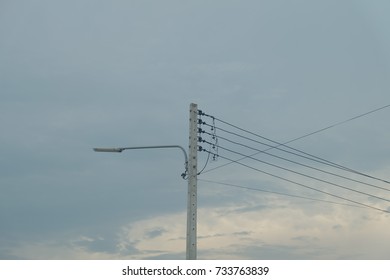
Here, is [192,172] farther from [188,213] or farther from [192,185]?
[188,213]

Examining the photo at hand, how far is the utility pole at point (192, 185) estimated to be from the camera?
3375 centimetres

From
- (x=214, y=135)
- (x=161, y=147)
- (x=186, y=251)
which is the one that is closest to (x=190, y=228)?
(x=186, y=251)

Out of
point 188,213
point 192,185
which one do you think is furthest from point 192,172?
point 188,213

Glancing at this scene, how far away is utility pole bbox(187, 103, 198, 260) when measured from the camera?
111 ft

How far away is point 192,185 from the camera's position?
34.9m

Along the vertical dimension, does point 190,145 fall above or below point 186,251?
above

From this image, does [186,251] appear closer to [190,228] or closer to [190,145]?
[190,228]
